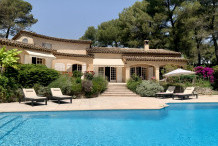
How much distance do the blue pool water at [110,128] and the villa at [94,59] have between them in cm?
1655

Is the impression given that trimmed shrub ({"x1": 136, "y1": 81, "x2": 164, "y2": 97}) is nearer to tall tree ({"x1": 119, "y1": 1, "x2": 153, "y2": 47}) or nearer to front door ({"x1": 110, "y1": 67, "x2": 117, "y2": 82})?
front door ({"x1": 110, "y1": 67, "x2": 117, "y2": 82})

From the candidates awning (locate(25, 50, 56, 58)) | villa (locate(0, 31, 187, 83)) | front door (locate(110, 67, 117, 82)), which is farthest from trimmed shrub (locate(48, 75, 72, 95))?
front door (locate(110, 67, 117, 82))

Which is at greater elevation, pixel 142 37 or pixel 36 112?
pixel 142 37

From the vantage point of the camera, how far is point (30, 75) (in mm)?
19797

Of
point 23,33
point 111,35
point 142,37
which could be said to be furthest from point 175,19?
point 23,33

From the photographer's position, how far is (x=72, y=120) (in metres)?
11.8

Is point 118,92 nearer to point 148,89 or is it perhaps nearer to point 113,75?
point 148,89

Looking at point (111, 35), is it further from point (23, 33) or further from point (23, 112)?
point (23, 112)

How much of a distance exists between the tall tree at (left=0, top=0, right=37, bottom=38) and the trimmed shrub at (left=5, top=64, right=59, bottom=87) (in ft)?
99.6

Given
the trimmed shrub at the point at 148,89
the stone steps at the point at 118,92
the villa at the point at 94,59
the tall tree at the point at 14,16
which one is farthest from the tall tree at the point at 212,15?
the tall tree at the point at 14,16

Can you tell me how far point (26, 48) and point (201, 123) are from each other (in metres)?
23.0

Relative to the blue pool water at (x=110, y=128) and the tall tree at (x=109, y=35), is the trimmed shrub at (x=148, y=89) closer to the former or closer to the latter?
the blue pool water at (x=110, y=128)

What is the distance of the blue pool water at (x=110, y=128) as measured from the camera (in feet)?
26.7

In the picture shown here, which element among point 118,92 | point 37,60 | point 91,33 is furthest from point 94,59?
point 91,33
